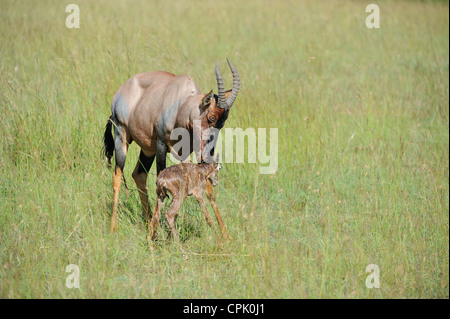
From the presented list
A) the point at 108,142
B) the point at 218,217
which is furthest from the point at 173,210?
the point at 108,142

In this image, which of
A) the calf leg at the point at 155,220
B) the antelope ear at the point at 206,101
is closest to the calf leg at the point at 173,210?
the calf leg at the point at 155,220

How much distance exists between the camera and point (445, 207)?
18.1ft

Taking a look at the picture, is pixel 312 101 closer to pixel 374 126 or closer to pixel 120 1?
pixel 374 126

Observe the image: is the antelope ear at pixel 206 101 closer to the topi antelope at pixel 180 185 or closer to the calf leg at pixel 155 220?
the topi antelope at pixel 180 185

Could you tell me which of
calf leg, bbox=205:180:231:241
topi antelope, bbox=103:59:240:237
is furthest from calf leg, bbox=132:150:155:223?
calf leg, bbox=205:180:231:241

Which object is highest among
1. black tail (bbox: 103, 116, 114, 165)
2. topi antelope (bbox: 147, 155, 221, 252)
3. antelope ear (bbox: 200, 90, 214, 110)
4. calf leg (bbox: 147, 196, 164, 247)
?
antelope ear (bbox: 200, 90, 214, 110)

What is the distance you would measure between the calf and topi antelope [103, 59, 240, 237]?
0.12 m

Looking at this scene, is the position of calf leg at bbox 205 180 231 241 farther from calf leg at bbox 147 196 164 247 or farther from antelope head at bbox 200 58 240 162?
calf leg at bbox 147 196 164 247

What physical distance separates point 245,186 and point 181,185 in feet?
6.02

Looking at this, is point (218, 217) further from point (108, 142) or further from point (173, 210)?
point (108, 142)

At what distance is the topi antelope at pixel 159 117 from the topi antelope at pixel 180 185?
13cm

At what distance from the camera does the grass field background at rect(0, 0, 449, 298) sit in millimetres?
4605

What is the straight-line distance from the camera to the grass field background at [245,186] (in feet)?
15.1
